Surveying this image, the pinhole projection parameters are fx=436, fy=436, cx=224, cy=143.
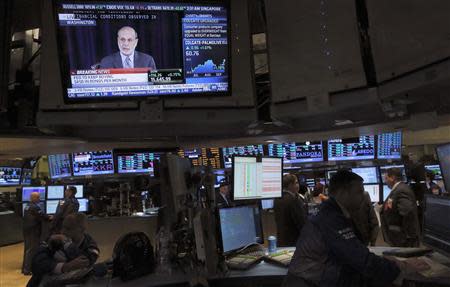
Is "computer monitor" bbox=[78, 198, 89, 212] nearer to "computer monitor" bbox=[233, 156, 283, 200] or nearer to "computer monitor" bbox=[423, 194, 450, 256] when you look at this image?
"computer monitor" bbox=[233, 156, 283, 200]

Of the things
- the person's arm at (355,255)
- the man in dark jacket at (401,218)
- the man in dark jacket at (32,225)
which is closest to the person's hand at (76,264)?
the person's arm at (355,255)

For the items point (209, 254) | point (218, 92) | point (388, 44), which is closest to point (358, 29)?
point (388, 44)

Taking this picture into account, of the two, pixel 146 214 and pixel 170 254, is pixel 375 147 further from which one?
pixel 170 254

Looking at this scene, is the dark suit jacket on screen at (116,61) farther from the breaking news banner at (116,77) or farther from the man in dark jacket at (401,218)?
the man in dark jacket at (401,218)

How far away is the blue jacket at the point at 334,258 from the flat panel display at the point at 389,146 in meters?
4.71

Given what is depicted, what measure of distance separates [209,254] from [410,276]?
1.25 meters

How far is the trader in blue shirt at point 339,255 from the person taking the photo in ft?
7.97

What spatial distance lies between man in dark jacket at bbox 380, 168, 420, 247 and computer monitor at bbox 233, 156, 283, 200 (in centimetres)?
231

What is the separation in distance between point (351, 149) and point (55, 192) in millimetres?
6759

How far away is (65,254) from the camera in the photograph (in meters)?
3.51

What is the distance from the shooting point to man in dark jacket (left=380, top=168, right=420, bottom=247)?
537 centimetres

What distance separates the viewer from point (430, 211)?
9.93 ft

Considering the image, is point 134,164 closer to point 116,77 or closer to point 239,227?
point 239,227

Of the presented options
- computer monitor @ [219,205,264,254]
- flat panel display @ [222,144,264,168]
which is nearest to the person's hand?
computer monitor @ [219,205,264,254]
